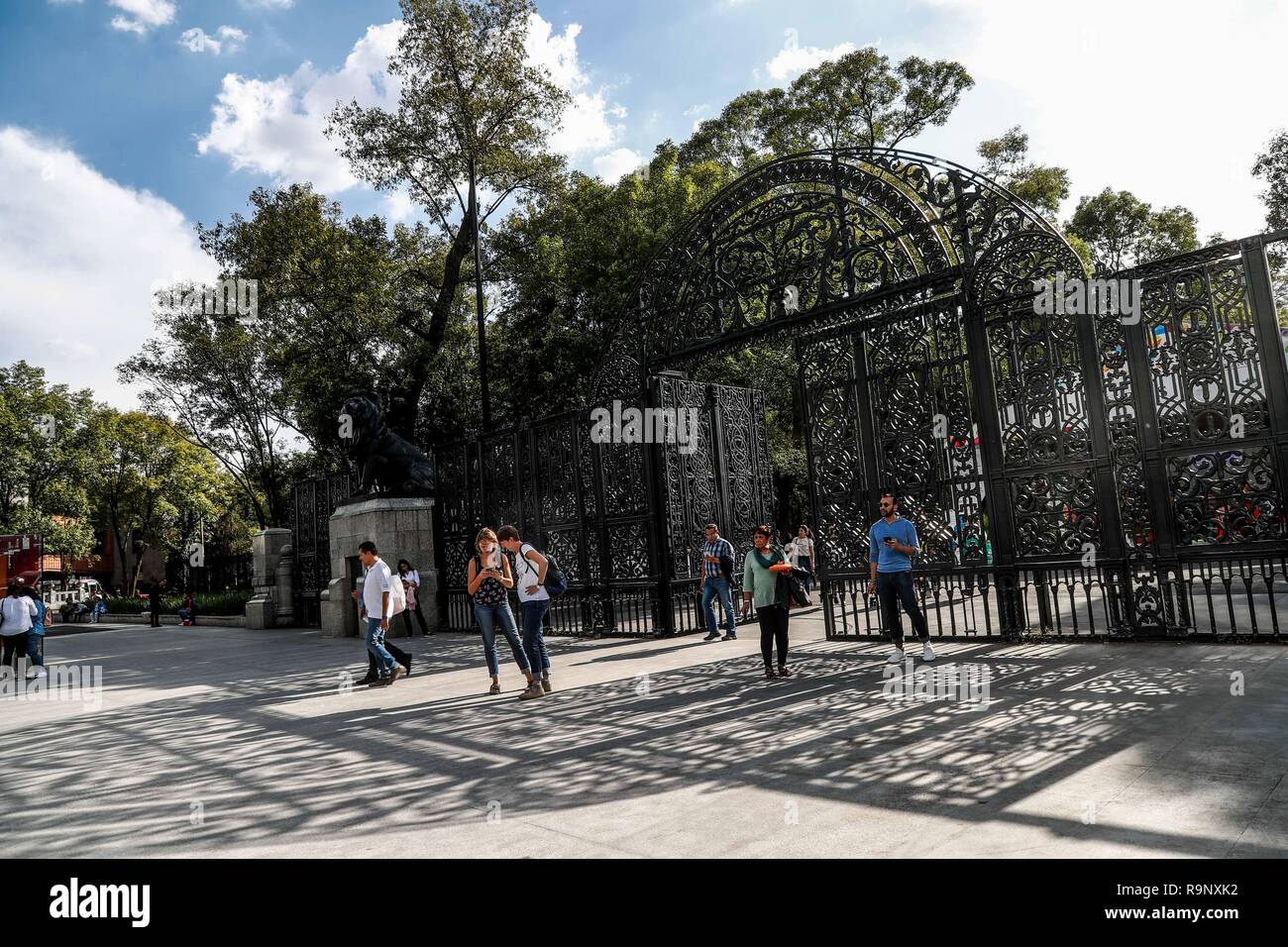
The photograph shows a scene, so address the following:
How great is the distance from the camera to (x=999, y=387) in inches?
364

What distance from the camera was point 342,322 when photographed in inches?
761

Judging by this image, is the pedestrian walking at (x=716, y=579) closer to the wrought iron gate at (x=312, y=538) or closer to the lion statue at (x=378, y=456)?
the lion statue at (x=378, y=456)

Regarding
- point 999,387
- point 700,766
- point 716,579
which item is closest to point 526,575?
point 700,766

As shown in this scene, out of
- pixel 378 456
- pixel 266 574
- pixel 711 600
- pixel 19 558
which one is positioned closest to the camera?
pixel 711 600

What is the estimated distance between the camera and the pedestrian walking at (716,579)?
38.3ft

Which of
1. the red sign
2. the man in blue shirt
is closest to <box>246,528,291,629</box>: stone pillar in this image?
the red sign

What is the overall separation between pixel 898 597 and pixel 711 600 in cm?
383

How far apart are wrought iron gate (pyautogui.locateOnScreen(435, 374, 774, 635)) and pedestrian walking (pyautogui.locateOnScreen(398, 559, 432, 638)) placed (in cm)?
89

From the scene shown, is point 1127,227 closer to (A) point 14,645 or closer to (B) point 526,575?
(B) point 526,575

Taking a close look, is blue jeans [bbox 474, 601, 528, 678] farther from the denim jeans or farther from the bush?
the bush

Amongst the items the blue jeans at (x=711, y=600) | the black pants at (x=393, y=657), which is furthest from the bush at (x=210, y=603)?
the blue jeans at (x=711, y=600)

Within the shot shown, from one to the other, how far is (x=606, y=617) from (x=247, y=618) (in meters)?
12.2

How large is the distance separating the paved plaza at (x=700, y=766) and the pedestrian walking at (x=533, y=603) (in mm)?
282

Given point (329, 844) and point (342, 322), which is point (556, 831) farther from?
point (342, 322)
